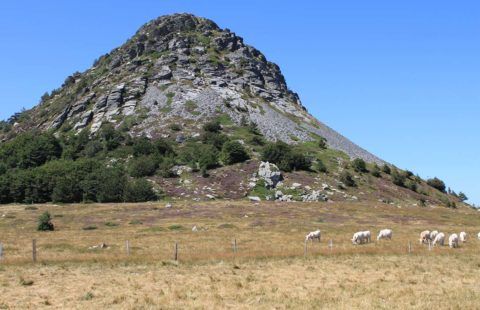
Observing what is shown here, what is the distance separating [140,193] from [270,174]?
28.5 meters

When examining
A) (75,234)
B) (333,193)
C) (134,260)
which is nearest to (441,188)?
(333,193)

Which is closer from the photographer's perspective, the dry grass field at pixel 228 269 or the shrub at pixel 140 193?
the dry grass field at pixel 228 269

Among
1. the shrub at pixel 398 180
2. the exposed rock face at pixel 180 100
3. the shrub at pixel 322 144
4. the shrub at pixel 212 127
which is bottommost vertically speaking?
the shrub at pixel 398 180

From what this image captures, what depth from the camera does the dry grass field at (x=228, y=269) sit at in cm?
2410

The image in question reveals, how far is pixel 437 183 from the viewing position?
478ft

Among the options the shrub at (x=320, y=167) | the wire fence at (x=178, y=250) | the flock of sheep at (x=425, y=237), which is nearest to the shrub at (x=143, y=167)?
the shrub at (x=320, y=167)

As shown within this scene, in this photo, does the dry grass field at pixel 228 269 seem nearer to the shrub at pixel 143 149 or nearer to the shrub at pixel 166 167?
the shrub at pixel 166 167

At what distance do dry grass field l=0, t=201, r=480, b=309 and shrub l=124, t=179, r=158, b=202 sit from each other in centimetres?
3177

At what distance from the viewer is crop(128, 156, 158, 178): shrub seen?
117875mm

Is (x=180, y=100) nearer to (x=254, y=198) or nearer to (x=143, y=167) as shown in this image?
(x=143, y=167)

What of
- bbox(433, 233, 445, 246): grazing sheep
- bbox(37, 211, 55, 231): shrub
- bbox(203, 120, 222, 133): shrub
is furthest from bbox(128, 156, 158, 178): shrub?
bbox(433, 233, 445, 246): grazing sheep

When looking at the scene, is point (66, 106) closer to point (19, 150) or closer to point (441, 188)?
point (19, 150)

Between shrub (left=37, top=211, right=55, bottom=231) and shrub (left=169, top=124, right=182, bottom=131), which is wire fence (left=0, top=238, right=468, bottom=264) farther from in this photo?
shrub (left=169, top=124, right=182, bottom=131)

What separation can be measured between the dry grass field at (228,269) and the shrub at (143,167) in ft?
148
